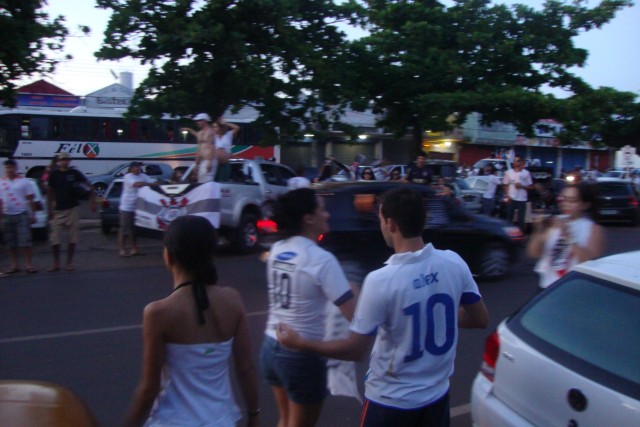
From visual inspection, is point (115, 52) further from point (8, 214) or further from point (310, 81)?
point (8, 214)

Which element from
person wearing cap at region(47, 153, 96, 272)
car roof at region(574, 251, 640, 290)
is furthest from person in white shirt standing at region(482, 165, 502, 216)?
car roof at region(574, 251, 640, 290)

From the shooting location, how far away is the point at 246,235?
41.8ft

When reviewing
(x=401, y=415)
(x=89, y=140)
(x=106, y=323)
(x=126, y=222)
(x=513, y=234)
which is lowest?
(x=106, y=323)

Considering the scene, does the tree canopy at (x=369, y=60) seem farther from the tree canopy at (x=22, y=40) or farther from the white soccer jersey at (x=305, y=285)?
the white soccer jersey at (x=305, y=285)

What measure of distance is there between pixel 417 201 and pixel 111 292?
7.29 metres

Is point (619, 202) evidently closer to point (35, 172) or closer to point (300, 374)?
point (300, 374)

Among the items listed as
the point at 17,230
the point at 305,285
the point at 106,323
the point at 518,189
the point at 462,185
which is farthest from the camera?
the point at 462,185

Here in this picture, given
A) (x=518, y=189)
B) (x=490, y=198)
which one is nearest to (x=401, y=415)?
(x=518, y=189)

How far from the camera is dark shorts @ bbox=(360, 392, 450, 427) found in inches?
104

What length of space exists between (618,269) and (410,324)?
1.30 meters

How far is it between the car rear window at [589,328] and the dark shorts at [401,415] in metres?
0.70

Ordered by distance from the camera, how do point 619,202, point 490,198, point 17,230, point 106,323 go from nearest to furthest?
point 106,323 → point 17,230 → point 490,198 → point 619,202

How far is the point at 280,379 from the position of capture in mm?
3223

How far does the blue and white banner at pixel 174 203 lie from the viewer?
11.2m
